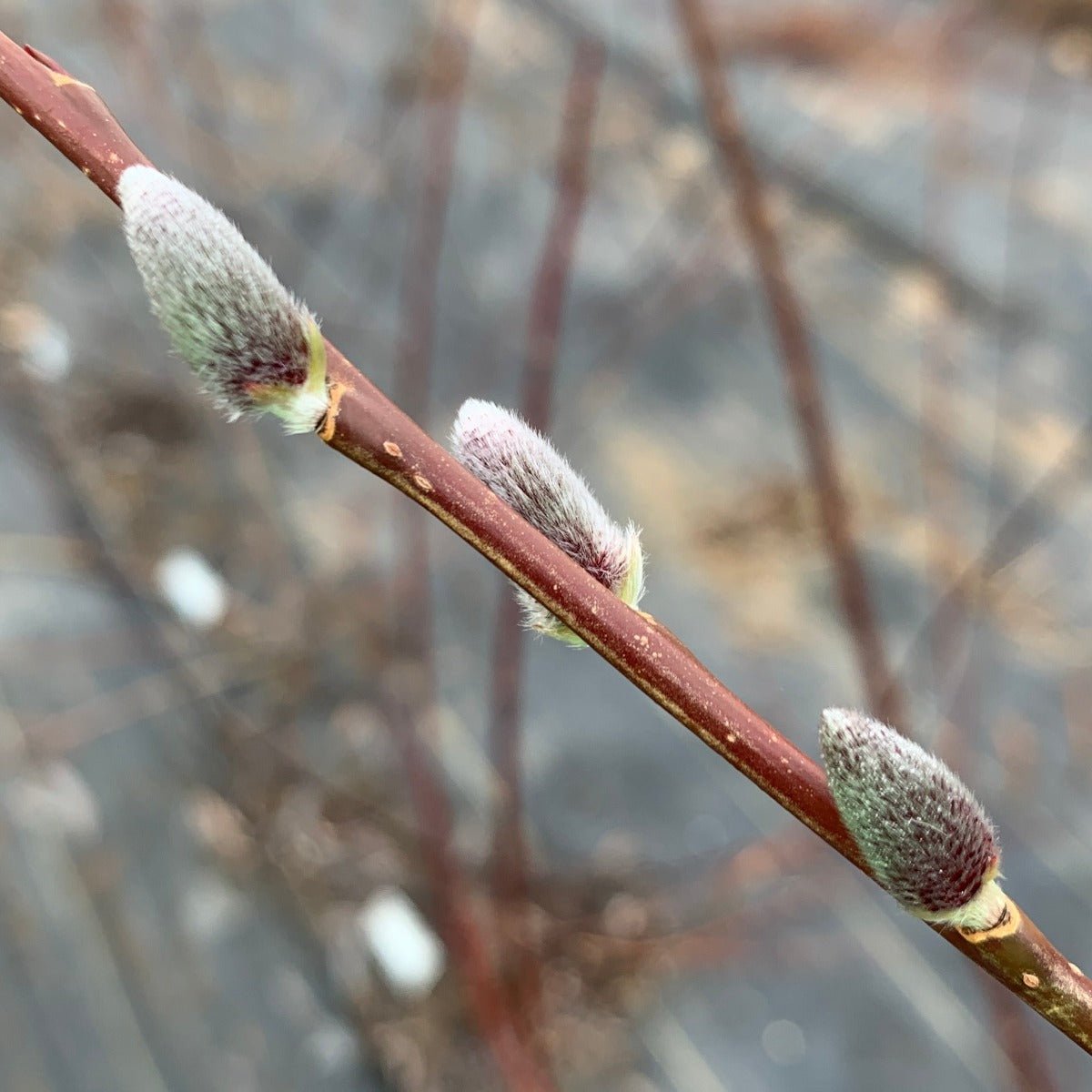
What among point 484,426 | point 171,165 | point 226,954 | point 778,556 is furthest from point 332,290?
point 484,426

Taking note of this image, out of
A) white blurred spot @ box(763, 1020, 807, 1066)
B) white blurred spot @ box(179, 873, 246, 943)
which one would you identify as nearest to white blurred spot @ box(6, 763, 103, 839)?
white blurred spot @ box(179, 873, 246, 943)

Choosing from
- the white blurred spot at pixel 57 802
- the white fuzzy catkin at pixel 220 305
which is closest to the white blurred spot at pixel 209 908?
the white blurred spot at pixel 57 802

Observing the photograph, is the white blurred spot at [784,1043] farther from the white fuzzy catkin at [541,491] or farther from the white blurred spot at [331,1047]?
the white fuzzy catkin at [541,491]

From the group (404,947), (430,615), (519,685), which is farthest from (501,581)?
(404,947)

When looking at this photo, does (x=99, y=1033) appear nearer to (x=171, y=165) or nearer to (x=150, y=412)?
(x=150, y=412)

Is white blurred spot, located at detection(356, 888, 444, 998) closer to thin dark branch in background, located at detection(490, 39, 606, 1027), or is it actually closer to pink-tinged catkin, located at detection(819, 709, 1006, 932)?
thin dark branch in background, located at detection(490, 39, 606, 1027)

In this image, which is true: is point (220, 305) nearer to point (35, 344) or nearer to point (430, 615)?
point (430, 615)
